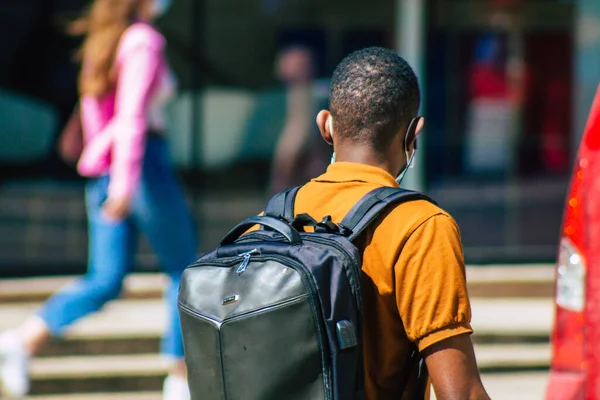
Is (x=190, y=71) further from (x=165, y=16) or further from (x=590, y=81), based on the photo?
(x=590, y=81)

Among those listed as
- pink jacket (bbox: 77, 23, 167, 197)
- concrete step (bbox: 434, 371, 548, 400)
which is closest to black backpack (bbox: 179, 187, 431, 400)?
pink jacket (bbox: 77, 23, 167, 197)

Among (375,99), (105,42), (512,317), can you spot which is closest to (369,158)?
(375,99)

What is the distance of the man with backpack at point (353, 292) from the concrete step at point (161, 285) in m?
5.38

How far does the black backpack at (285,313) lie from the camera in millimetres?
2172

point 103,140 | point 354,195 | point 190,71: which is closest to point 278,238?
point 354,195

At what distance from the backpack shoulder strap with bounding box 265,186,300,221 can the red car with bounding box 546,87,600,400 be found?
3.21 ft

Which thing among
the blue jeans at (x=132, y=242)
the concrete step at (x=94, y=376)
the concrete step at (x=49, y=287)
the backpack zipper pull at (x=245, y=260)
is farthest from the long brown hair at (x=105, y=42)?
the backpack zipper pull at (x=245, y=260)

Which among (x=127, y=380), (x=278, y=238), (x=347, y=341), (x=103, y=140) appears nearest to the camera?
(x=347, y=341)

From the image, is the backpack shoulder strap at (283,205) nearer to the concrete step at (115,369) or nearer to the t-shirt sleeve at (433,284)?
the t-shirt sleeve at (433,284)

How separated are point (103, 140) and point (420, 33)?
3.46 metres

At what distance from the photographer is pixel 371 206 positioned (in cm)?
229

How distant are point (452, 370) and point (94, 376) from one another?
4.52 metres

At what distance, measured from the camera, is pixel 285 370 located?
2.19m

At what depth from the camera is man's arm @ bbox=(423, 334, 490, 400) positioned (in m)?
2.20
